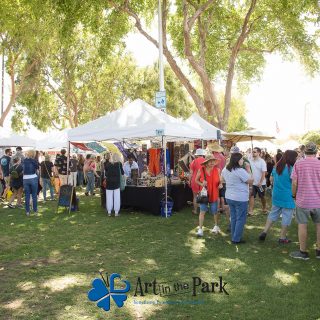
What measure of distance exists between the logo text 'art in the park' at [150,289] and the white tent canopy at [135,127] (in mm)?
5493

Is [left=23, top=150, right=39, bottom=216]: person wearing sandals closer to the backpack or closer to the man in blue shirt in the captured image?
the backpack

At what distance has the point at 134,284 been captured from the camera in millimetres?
5395

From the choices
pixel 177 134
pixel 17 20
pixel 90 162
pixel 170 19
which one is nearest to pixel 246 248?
pixel 177 134

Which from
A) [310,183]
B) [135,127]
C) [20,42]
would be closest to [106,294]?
[310,183]

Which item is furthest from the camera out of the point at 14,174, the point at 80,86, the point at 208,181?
the point at 80,86

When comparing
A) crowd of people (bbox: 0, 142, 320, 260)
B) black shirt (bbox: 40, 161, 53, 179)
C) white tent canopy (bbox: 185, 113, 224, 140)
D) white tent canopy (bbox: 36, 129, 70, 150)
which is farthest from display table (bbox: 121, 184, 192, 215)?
white tent canopy (bbox: 36, 129, 70, 150)

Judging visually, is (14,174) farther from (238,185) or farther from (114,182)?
(238,185)

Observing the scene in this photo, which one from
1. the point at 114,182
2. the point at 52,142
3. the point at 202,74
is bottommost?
the point at 114,182

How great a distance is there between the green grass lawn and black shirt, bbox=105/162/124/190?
50.4 inches

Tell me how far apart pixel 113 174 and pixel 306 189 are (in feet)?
18.9

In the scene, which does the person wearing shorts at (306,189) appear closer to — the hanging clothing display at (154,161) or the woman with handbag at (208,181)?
the woman with handbag at (208,181)

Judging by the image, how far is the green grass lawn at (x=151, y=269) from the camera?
4.51 meters

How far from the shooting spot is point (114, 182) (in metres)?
11.0

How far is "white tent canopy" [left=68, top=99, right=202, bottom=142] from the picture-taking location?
10.6 metres
